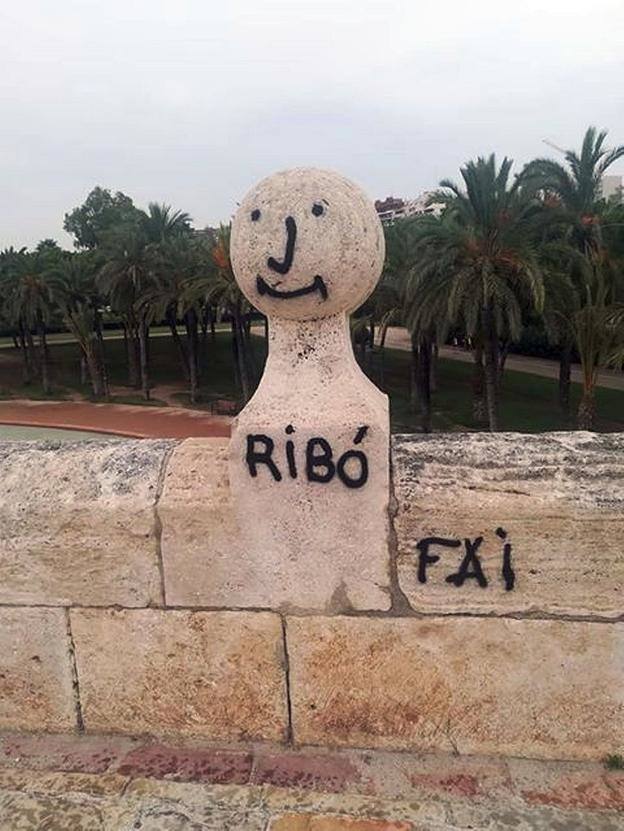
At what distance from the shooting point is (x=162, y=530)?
2.28 metres

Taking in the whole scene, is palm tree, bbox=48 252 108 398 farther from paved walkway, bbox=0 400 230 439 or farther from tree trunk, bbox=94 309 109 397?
paved walkway, bbox=0 400 230 439

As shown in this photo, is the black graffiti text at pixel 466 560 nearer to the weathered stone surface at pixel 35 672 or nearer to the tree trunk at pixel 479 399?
the weathered stone surface at pixel 35 672

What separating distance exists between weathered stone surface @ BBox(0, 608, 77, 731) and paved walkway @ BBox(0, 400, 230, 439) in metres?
18.3

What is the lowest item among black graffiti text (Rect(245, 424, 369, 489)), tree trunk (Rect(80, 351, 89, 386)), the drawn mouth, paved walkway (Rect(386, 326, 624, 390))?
paved walkway (Rect(386, 326, 624, 390))

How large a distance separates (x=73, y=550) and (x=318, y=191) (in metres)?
1.41

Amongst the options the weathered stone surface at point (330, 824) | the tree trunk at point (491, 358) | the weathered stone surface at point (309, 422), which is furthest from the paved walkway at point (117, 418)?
the weathered stone surface at point (330, 824)

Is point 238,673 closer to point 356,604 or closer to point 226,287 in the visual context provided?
point 356,604

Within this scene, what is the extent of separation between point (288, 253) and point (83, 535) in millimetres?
1144

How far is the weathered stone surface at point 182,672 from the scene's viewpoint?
2.29m

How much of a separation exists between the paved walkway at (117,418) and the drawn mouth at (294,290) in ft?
61.6

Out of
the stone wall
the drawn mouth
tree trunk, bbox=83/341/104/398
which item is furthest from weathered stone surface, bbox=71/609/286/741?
tree trunk, bbox=83/341/104/398

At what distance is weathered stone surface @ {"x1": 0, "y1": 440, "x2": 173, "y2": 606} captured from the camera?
7.50ft

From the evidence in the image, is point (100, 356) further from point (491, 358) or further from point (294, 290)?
point (294, 290)

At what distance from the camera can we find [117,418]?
2536 centimetres
